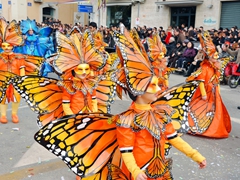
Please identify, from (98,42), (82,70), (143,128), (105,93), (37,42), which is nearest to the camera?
(143,128)

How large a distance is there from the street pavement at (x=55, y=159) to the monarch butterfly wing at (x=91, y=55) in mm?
1364

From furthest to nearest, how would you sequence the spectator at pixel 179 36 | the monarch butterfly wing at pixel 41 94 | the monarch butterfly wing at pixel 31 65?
the spectator at pixel 179 36, the monarch butterfly wing at pixel 31 65, the monarch butterfly wing at pixel 41 94

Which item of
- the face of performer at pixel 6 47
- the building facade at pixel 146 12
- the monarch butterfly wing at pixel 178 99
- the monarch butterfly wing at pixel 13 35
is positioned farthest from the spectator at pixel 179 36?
the monarch butterfly wing at pixel 178 99

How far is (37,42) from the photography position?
35.8ft

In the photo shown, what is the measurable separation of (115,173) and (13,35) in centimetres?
397

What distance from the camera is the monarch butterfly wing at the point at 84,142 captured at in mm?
2359

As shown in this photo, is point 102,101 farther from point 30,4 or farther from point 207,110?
point 30,4

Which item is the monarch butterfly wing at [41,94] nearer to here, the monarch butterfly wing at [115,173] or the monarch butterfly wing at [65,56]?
the monarch butterfly wing at [65,56]

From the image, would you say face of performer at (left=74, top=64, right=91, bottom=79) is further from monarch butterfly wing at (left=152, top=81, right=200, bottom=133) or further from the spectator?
the spectator

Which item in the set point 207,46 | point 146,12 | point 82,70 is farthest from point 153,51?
point 146,12

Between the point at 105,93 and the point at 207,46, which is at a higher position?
the point at 207,46

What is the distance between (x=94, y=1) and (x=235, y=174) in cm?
2475

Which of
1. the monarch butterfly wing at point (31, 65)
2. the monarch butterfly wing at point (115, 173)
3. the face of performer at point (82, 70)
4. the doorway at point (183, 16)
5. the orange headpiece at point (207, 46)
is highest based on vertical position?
the doorway at point (183, 16)

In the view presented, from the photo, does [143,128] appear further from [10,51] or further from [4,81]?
[10,51]
